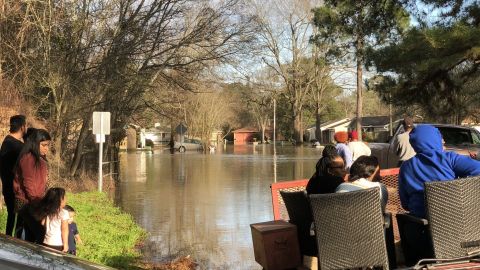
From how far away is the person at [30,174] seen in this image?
5.79 meters

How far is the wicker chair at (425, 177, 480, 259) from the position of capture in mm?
4234

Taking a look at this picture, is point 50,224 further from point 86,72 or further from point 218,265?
point 86,72

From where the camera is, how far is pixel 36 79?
15203mm

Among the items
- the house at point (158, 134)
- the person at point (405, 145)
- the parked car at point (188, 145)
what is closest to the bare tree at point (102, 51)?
the person at point (405, 145)

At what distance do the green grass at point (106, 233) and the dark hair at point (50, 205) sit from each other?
4.99ft

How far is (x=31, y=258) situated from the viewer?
2.77 meters

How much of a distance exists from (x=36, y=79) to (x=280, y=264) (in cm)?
1156

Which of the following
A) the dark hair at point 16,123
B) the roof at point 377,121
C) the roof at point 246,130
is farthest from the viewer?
the roof at point 246,130

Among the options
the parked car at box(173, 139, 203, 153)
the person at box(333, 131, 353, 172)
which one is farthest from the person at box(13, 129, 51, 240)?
the parked car at box(173, 139, 203, 153)

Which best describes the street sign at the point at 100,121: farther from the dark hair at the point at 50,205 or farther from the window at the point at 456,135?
the dark hair at the point at 50,205

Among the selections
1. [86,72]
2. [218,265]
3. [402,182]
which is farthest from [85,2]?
[402,182]

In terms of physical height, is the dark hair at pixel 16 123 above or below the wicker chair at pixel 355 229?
above

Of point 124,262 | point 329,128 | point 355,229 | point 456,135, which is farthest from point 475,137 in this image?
point 329,128

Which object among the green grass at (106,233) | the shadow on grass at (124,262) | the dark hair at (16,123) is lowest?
the shadow on grass at (124,262)
